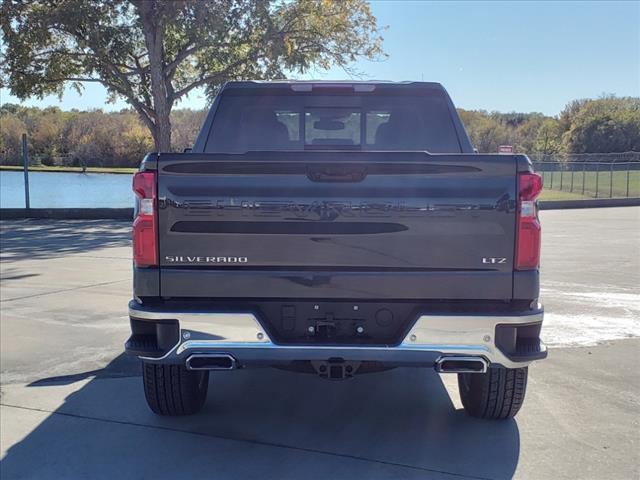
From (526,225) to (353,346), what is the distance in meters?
1.10

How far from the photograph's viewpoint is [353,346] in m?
→ 3.46

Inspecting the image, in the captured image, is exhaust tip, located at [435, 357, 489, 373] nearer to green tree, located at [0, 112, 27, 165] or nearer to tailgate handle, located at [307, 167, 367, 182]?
tailgate handle, located at [307, 167, 367, 182]

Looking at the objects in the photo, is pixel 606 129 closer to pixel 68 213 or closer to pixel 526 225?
pixel 68 213

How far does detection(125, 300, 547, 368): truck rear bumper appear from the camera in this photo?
134 inches

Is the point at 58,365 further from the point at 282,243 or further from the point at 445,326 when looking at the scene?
the point at 445,326

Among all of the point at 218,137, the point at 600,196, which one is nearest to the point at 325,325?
the point at 218,137

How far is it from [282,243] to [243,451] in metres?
1.35

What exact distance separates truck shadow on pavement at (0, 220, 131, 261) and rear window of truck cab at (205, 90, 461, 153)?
26.8ft

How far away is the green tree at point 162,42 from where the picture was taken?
67.3 ft

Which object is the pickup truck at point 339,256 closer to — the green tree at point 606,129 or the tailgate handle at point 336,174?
the tailgate handle at point 336,174

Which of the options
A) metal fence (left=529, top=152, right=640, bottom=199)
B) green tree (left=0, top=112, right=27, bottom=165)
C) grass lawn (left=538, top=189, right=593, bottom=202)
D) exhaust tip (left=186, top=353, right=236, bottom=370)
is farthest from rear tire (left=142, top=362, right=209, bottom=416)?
metal fence (left=529, top=152, right=640, bottom=199)

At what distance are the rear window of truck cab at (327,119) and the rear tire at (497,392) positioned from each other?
6.26 ft

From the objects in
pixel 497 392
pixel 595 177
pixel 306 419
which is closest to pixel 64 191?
pixel 306 419

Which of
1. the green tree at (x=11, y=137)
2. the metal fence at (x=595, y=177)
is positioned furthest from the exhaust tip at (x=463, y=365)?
the metal fence at (x=595, y=177)
